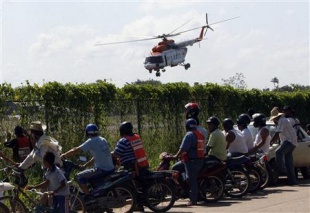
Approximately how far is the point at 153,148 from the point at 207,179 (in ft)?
20.3

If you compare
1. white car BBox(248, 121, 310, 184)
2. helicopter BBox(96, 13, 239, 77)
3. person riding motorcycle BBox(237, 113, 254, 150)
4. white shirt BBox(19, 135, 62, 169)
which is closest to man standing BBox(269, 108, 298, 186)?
white car BBox(248, 121, 310, 184)

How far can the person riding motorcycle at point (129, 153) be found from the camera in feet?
48.3

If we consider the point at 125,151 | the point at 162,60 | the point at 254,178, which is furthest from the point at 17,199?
the point at 162,60

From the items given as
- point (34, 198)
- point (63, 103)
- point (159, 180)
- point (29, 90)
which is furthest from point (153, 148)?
point (34, 198)

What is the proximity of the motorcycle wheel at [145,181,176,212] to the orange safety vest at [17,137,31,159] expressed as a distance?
316 centimetres

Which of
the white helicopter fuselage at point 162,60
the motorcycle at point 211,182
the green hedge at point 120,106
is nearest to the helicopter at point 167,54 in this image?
the white helicopter fuselage at point 162,60

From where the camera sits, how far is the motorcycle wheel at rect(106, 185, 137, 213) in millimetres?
13930

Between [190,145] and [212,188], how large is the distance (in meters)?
1.36

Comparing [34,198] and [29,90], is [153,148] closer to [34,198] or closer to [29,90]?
[29,90]

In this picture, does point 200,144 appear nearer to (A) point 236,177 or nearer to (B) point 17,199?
(A) point 236,177

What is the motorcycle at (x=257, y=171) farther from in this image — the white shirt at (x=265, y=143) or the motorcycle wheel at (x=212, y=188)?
the motorcycle wheel at (x=212, y=188)

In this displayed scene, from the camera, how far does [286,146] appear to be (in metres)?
20.0

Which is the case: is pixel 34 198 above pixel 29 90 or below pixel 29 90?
below

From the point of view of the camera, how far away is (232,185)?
56.7 ft
